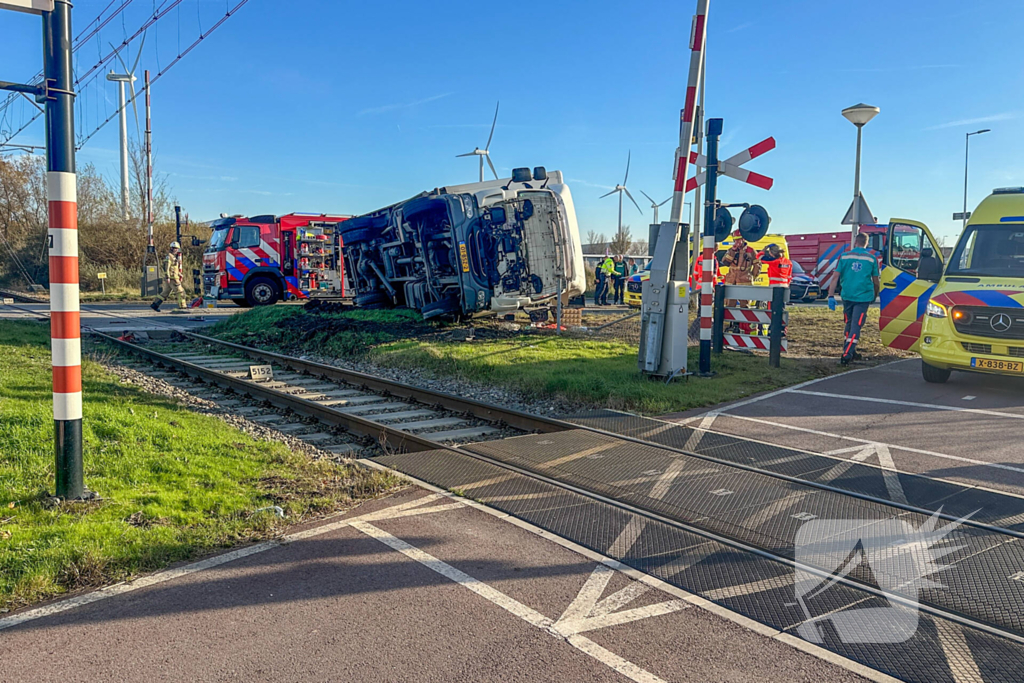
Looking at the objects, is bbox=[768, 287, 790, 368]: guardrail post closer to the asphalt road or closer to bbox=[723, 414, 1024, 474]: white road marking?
bbox=[723, 414, 1024, 474]: white road marking

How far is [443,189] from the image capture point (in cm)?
1511

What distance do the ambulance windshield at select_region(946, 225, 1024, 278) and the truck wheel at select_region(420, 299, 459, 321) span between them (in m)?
8.77

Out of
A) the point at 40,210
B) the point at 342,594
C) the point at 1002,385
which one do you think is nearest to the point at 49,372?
the point at 342,594

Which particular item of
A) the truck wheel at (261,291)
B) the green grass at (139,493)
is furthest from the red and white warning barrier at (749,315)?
the truck wheel at (261,291)

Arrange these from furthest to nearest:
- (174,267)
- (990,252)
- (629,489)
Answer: (174,267), (990,252), (629,489)

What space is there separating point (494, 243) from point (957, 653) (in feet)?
39.6

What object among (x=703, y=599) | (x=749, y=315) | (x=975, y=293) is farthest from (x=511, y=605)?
(x=749, y=315)

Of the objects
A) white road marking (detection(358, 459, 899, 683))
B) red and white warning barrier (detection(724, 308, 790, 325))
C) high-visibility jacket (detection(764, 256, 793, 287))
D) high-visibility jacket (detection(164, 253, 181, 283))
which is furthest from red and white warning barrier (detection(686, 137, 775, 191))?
high-visibility jacket (detection(164, 253, 181, 283))

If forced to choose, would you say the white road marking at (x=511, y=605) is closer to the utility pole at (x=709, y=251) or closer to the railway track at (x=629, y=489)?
the railway track at (x=629, y=489)

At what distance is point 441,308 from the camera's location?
15.1 m

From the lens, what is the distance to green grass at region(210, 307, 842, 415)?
356 inches

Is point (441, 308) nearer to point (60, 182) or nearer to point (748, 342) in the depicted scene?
point (748, 342)

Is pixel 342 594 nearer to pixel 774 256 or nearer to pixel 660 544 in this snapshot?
pixel 660 544

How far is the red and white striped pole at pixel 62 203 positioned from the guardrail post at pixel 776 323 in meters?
9.10
